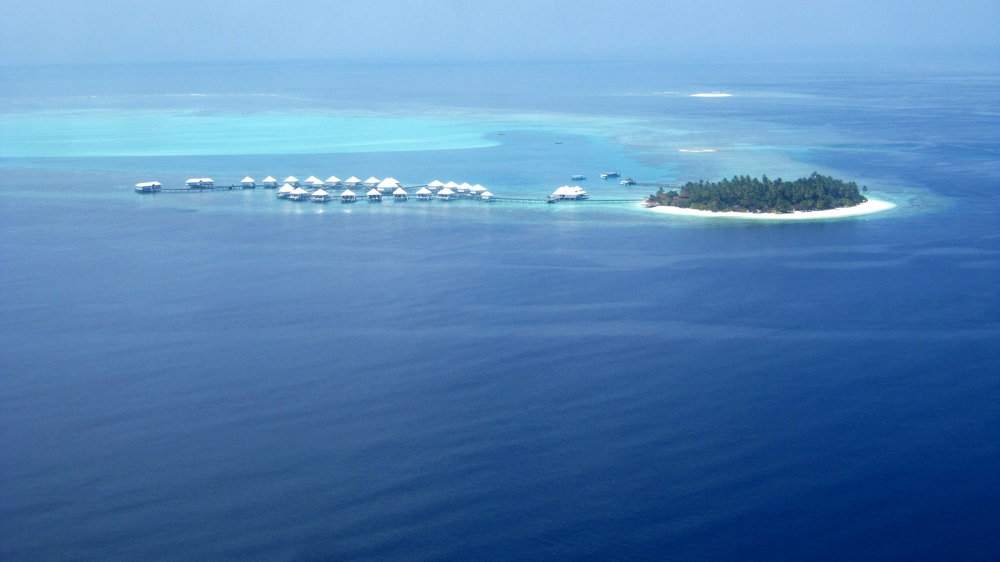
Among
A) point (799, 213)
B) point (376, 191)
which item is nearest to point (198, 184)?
point (376, 191)

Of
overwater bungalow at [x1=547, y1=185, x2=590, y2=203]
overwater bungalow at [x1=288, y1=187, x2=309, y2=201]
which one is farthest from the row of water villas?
overwater bungalow at [x1=547, y1=185, x2=590, y2=203]

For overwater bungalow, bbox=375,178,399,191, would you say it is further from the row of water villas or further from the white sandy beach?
the white sandy beach

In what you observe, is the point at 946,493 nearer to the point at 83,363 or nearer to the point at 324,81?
the point at 83,363

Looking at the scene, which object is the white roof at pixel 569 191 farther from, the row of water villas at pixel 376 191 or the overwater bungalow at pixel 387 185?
the overwater bungalow at pixel 387 185

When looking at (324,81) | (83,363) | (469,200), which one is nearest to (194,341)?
(83,363)

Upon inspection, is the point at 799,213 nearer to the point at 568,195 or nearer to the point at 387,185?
the point at 568,195

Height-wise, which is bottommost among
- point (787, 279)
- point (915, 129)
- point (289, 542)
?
point (289, 542)

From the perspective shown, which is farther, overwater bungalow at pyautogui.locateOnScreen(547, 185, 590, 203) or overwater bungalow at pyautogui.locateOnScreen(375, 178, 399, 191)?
overwater bungalow at pyautogui.locateOnScreen(375, 178, 399, 191)
